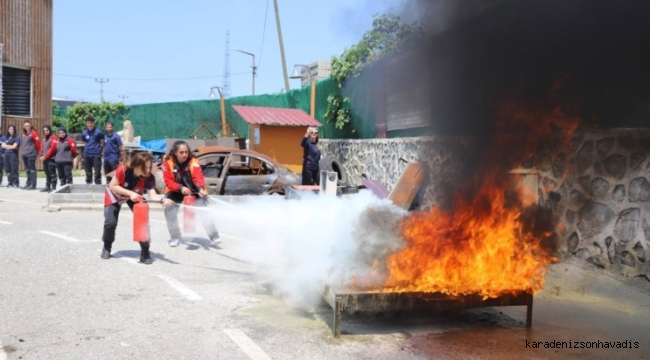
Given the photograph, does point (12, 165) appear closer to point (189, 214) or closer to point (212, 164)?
point (212, 164)

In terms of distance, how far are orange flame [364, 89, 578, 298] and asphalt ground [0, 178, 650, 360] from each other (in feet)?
A: 1.29

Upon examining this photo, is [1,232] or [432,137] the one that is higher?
[432,137]

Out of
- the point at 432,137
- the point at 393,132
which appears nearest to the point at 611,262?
the point at 432,137

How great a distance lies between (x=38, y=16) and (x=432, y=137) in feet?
65.5

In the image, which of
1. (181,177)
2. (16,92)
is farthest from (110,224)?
(16,92)

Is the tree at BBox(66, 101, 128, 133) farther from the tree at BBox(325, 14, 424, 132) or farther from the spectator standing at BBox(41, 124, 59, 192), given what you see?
the tree at BBox(325, 14, 424, 132)

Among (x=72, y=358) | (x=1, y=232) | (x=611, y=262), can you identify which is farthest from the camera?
(x=1, y=232)

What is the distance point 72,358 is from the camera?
4215 millimetres

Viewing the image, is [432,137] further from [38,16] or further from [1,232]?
[38,16]

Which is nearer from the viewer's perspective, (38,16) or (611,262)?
(611,262)

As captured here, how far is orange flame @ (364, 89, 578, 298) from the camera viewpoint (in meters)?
5.03

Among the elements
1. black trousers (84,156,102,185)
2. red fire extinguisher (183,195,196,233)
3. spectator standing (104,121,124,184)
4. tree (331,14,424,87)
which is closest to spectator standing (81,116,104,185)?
black trousers (84,156,102,185)

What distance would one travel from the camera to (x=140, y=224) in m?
7.18

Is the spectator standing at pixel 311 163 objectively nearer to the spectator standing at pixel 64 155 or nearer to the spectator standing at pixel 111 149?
the spectator standing at pixel 111 149
